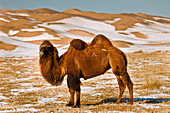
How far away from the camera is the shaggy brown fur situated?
7.62 metres

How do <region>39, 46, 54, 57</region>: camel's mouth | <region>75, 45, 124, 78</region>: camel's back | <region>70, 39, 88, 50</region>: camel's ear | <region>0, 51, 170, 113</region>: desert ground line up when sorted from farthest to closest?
1. <region>70, 39, 88, 50</region>: camel's ear
2. <region>75, 45, 124, 78</region>: camel's back
3. <region>39, 46, 54, 57</region>: camel's mouth
4. <region>0, 51, 170, 113</region>: desert ground

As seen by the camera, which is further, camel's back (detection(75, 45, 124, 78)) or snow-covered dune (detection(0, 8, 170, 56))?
snow-covered dune (detection(0, 8, 170, 56))

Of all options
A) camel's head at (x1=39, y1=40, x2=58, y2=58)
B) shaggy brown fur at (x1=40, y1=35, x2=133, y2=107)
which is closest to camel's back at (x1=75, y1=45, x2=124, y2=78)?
shaggy brown fur at (x1=40, y1=35, x2=133, y2=107)

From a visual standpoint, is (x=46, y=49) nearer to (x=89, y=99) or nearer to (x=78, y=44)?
(x=78, y=44)

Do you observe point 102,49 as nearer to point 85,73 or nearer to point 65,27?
point 85,73

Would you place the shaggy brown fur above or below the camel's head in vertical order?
below

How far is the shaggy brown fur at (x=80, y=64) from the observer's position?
7.62 m

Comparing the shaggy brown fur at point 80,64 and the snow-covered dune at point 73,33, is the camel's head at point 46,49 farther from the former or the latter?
the snow-covered dune at point 73,33

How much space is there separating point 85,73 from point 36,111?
1.84 m

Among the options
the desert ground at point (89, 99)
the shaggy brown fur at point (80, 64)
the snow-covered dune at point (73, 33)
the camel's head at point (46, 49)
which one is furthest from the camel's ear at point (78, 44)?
the snow-covered dune at point (73, 33)

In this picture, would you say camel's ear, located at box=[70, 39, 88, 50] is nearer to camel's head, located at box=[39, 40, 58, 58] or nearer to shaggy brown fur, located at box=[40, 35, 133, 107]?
shaggy brown fur, located at box=[40, 35, 133, 107]

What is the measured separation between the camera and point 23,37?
233 feet

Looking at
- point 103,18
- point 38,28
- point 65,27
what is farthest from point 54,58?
point 103,18

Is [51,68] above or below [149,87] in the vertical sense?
above
